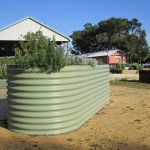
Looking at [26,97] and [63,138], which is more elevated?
[26,97]

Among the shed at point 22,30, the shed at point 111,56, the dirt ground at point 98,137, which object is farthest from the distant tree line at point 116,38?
the dirt ground at point 98,137

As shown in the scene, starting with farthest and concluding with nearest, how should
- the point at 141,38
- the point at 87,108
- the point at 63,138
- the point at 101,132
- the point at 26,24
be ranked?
the point at 141,38 → the point at 26,24 → the point at 87,108 → the point at 101,132 → the point at 63,138

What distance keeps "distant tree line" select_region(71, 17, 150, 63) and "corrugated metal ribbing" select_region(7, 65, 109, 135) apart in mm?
74149

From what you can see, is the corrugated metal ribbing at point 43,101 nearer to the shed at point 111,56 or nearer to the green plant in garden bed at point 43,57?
the green plant in garden bed at point 43,57

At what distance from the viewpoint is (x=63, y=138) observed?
20.4ft

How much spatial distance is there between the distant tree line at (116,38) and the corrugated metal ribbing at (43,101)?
7415 centimetres

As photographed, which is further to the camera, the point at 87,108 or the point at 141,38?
the point at 141,38

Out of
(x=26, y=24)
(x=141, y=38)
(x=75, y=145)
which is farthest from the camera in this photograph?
(x=141, y=38)

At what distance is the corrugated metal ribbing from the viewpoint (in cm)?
640

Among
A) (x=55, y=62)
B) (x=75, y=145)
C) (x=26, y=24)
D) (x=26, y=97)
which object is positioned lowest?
(x=75, y=145)

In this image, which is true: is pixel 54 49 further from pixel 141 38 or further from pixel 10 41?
pixel 141 38

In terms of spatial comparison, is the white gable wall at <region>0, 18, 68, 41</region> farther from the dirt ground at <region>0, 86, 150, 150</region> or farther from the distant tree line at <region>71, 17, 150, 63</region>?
the distant tree line at <region>71, 17, 150, 63</region>

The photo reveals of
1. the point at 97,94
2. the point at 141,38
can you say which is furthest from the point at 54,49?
the point at 141,38

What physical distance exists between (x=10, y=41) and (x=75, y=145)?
92.9 feet
